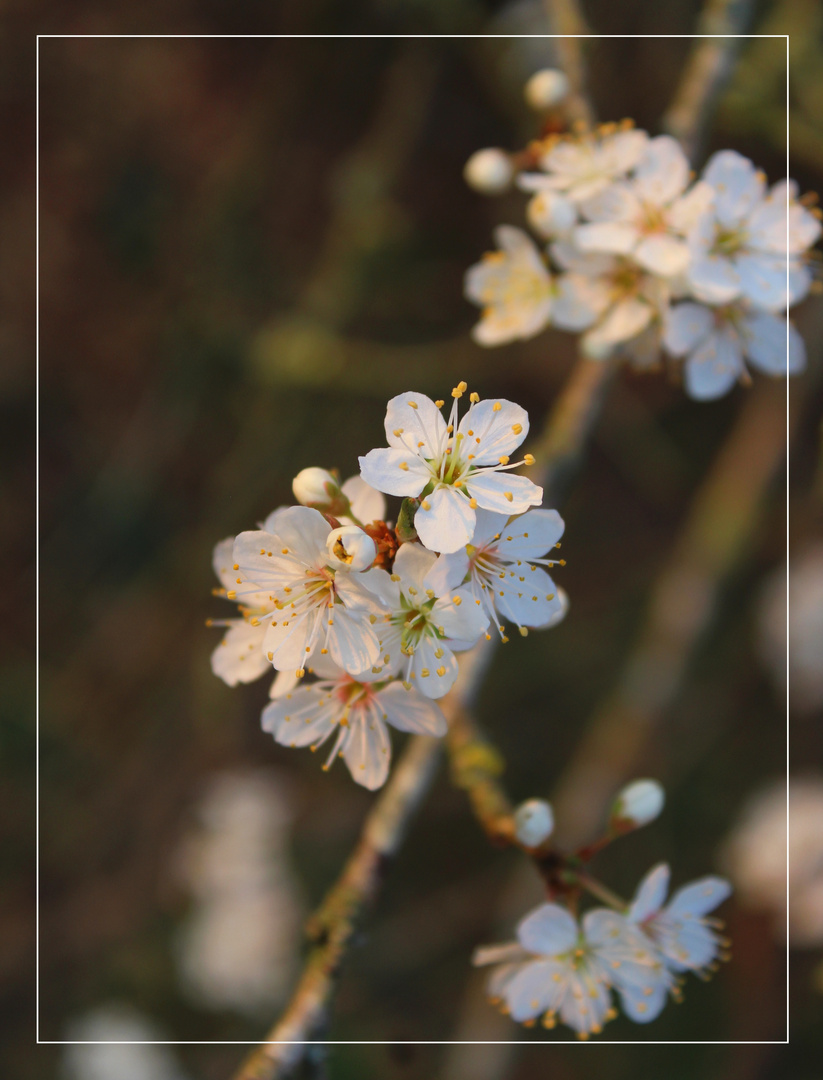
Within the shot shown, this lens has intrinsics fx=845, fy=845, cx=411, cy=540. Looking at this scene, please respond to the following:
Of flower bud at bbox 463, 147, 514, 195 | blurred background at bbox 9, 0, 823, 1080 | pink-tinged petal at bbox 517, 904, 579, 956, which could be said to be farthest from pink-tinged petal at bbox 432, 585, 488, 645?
blurred background at bbox 9, 0, 823, 1080

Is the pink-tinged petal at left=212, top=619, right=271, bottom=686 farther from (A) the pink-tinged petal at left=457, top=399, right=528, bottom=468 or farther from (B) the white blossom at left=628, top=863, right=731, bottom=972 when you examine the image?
(B) the white blossom at left=628, top=863, right=731, bottom=972

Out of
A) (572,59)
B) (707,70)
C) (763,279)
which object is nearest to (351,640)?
(763,279)

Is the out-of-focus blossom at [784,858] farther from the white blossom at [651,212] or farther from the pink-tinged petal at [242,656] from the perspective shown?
the pink-tinged petal at [242,656]

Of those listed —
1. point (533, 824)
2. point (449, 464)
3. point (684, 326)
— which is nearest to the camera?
point (449, 464)

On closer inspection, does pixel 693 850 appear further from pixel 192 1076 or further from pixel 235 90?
pixel 235 90

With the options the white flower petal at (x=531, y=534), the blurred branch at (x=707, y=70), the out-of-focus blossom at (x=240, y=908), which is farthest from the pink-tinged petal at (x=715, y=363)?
the out-of-focus blossom at (x=240, y=908)

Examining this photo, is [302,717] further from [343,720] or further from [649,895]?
[649,895]
